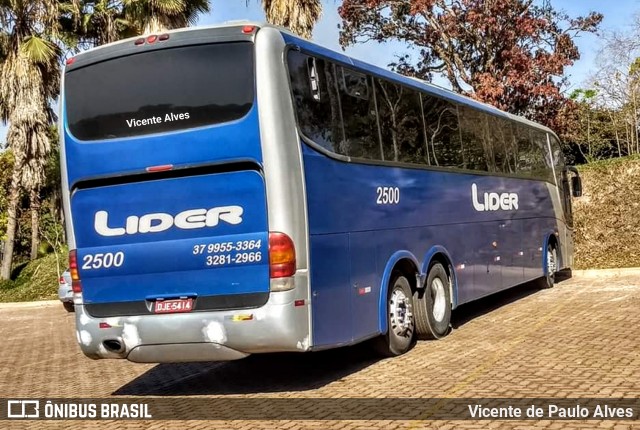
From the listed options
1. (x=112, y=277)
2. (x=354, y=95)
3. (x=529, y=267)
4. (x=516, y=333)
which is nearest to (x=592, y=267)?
(x=529, y=267)

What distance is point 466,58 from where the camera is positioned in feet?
80.1

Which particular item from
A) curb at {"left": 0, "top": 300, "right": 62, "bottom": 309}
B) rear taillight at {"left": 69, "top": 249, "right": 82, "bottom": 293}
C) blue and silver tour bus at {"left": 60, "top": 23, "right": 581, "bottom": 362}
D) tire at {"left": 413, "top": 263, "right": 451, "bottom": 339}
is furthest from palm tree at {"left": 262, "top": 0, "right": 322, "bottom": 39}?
rear taillight at {"left": 69, "top": 249, "right": 82, "bottom": 293}

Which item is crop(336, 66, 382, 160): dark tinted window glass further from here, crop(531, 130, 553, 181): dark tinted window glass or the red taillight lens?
crop(531, 130, 553, 181): dark tinted window glass

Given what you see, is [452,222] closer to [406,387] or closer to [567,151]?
[406,387]

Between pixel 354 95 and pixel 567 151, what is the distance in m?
27.3

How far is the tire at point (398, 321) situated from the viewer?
30.9ft

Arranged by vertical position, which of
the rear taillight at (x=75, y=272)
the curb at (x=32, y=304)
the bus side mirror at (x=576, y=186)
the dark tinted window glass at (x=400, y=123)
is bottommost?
the curb at (x=32, y=304)

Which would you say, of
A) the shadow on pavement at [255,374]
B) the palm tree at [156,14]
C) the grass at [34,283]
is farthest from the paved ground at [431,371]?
the palm tree at [156,14]

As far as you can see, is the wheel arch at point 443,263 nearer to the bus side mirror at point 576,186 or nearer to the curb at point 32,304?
the bus side mirror at point 576,186

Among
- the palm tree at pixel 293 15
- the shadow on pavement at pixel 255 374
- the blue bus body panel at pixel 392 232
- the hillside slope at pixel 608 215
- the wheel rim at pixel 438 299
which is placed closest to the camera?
the blue bus body panel at pixel 392 232

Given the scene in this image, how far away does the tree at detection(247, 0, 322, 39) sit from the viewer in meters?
23.4

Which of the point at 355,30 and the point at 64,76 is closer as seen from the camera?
the point at 64,76

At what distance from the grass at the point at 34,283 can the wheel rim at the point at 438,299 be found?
16776mm

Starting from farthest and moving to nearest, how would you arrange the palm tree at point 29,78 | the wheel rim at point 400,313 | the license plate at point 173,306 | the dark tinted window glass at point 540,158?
1. the palm tree at point 29,78
2. the dark tinted window glass at point 540,158
3. the wheel rim at point 400,313
4. the license plate at point 173,306
